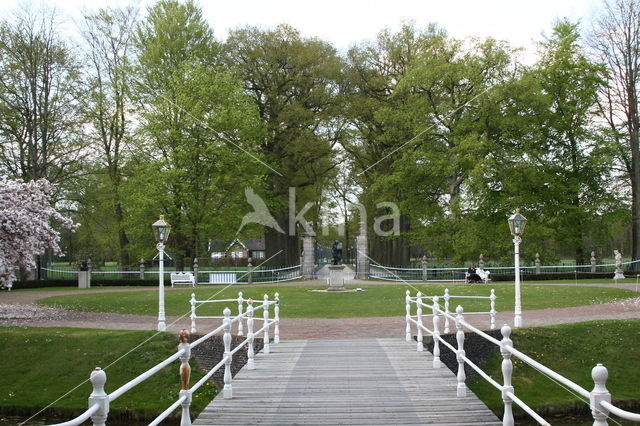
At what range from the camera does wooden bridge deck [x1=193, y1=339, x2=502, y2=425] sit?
24.7 ft

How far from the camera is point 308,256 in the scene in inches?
1549

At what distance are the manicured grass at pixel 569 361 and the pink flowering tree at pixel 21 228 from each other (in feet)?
48.6

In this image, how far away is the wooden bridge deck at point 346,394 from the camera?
753cm

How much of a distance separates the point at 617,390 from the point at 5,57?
37.1 metres

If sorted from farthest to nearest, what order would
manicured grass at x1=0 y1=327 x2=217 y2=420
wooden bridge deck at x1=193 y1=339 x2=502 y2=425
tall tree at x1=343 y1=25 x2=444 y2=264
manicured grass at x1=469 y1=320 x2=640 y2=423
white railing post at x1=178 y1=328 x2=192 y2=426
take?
tall tree at x1=343 y1=25 x2=444 y2=264
manicured grass at x1=469 y1=320 x2=640 y2=423
manicured grass at x1=0 y1=327 x2=217 y2=420
wooden bridge deck at x1=193 y1=339 x2=502 y2=425
white railing post at x1=178 y1=328 x2=192 y2=426

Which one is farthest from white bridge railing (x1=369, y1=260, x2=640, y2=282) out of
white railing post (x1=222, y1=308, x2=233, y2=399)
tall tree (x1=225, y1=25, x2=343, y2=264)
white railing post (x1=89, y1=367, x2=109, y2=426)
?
white railing post (x1=89, y1=367, x2=109, y2=426)

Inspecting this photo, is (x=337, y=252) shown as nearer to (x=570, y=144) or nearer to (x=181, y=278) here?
(x=181, y=278)

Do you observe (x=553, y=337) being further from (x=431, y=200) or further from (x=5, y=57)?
Result: (x=5, y=57)

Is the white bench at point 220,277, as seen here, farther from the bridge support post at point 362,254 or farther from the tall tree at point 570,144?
the tall tree at point 570,144

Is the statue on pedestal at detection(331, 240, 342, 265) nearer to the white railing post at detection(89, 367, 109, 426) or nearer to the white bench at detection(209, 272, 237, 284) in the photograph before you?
the white bench at detection(209, 272, 237, 284)

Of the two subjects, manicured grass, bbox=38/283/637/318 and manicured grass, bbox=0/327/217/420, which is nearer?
manicured grass, bbox=0/327/217/420

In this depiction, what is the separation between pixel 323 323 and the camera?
1766 centimetres

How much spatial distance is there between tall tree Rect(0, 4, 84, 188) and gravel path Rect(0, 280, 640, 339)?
60.4ft

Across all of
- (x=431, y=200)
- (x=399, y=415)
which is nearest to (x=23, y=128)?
(x=431, y=200)
